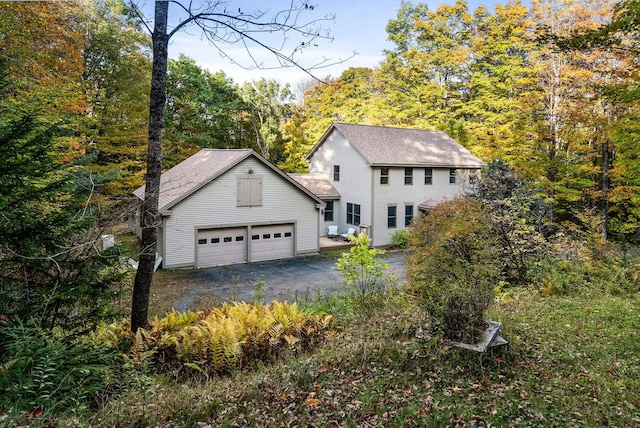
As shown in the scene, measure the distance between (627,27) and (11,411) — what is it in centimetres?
1026

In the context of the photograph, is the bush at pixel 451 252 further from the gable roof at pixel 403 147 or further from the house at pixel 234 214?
the gable roof at pixel 403 147

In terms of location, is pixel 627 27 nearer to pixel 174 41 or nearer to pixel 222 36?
pixel 222 36

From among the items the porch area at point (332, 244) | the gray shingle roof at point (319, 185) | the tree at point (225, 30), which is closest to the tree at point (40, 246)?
the tree at point (225, 30)

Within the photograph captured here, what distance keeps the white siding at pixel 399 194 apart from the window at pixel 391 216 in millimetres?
184

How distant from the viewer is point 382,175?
20.5 m

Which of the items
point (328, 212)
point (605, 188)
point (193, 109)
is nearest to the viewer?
point (605, 188)

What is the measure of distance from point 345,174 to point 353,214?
240 cm

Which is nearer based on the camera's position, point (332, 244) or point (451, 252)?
point (451, 252)

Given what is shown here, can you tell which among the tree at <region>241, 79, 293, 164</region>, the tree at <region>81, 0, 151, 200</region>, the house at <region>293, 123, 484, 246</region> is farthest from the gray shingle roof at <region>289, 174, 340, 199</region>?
the tree at <region>241, 79, 293, 164</region>

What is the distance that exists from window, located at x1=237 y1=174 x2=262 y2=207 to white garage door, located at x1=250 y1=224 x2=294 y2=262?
1193 millimetres

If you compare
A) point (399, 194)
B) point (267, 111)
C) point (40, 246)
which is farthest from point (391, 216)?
point (40, 246)

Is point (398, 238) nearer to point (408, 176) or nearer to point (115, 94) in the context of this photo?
point (408, 176)

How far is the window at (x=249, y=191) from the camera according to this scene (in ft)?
54.9

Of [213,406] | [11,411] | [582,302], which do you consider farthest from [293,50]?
[582,302]
